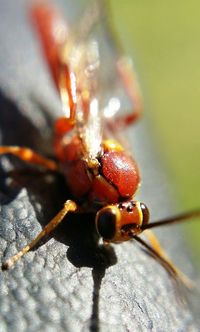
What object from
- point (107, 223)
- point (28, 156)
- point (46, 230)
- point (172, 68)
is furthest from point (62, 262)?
point (172, 68)

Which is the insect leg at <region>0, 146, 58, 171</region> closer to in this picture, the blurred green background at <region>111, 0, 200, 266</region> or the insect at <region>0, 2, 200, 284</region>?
the insect at <region>0, 2, 200, 284</region>

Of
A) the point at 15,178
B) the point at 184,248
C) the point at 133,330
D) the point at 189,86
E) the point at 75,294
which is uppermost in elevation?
the point at 15,178

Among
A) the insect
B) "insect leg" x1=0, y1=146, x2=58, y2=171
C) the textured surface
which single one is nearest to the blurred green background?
the insect

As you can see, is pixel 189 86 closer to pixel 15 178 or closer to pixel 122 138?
pixel 122 138

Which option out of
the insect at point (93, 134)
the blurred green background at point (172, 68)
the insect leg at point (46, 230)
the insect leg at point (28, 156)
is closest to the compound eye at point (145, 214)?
the insect at point (93, 134)

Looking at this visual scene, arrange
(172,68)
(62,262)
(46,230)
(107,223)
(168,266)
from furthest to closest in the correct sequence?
1. (172,68)
2. (168,266)
3. (107,223)
4. (46,230)
5. (62,262)

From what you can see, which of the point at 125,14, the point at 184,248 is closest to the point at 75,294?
the point at 184,248

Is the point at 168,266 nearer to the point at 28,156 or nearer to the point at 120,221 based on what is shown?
the point at 120,221
